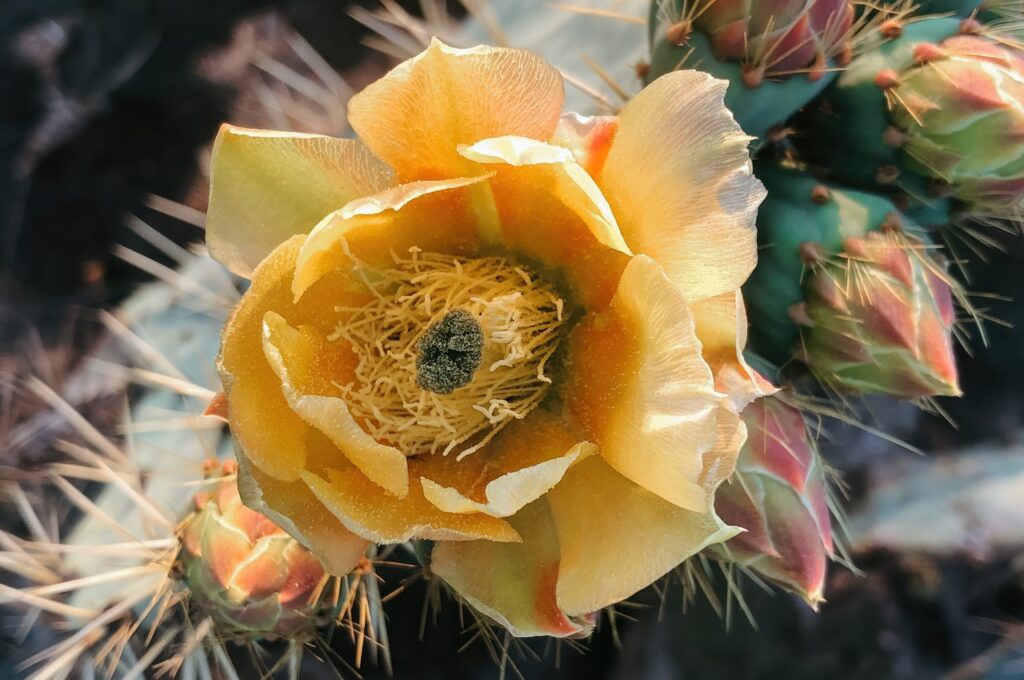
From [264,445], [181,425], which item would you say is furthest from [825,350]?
[181,425]

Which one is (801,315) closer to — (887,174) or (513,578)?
(887,174)

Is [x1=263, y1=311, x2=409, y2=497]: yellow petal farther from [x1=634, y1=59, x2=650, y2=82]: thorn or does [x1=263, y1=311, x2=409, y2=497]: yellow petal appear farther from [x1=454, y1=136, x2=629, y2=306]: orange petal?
[x1=634, y1=59, x2=650, y2=82]: thorn

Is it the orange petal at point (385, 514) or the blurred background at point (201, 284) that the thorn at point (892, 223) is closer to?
the orange petal at point (385, 514)


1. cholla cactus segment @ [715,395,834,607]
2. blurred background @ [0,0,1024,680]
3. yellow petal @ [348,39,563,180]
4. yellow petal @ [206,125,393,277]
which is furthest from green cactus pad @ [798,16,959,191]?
blurred background @ [0,0,1024,680]

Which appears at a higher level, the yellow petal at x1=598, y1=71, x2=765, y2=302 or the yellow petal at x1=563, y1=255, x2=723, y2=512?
the yellow petal at x1=598, y1=71, x2=765, y2=302

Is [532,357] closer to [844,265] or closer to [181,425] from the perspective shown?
[844,265]

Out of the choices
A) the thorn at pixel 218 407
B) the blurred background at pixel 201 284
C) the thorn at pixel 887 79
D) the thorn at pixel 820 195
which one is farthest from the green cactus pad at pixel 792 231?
the blurred background at pixel 201 284
